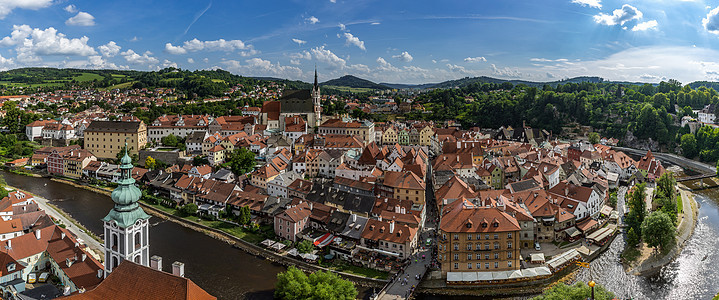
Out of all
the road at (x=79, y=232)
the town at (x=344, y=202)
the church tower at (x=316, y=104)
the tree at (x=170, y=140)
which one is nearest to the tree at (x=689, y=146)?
the town at (x=344, y=202)

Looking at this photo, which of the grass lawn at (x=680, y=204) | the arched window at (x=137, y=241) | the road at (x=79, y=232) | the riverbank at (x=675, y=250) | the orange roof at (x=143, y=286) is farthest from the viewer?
the grass lawn at (x=680, y=204)

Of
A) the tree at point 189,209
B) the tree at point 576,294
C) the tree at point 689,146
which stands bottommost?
the tree at point 189,209

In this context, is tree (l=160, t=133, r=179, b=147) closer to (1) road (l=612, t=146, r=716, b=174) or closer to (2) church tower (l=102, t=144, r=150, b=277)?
(2) church tower (l=102, t=144, r=150, b=277)

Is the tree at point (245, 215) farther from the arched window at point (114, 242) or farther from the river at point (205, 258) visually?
the arched window at point (114, 242)

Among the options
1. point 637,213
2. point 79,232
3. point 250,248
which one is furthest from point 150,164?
point 637,213

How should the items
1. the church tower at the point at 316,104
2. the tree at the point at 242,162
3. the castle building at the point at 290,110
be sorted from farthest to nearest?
the church tower at the point at 316,104
the castle building at the point at 290,110
the tree at the point at 242,162

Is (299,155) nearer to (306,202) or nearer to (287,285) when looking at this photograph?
(306,202)

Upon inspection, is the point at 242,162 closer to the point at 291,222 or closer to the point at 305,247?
the point at 291,222
